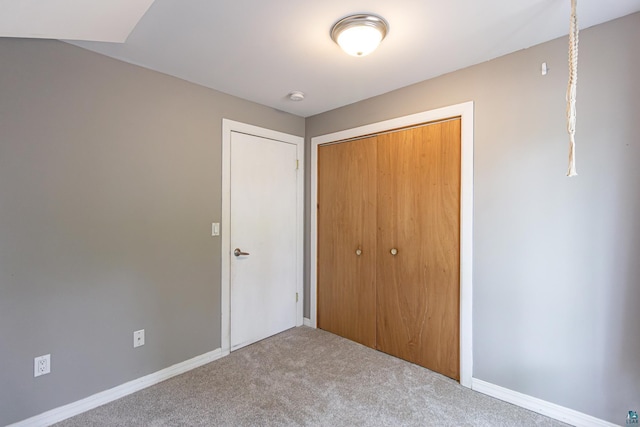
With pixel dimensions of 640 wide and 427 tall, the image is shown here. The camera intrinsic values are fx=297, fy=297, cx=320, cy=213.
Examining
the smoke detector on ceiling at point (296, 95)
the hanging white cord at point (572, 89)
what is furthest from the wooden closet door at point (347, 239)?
the hanging white cord at point (572, 89)

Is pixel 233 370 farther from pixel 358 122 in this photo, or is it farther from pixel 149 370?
pixel 358 122

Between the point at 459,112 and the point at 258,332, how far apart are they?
260 centimetres

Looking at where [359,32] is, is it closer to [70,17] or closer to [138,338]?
[70,17]

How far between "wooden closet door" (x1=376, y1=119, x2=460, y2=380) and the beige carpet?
0.23 m

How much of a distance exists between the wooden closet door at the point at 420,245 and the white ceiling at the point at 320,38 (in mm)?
553

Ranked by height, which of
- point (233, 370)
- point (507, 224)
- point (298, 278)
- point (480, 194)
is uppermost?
point (480, 194)

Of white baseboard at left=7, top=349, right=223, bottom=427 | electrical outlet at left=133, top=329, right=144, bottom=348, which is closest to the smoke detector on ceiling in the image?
electrical outlet at left=133, top=329, right=144, bottom=348

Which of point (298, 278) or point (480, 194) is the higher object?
point (480, 194)

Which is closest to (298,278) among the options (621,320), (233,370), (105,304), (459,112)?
(233,370)

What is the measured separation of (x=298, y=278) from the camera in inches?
130

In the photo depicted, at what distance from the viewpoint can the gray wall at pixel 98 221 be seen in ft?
5.50

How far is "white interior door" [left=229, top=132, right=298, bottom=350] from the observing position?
2723 millimetres

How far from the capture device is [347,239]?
116 inches

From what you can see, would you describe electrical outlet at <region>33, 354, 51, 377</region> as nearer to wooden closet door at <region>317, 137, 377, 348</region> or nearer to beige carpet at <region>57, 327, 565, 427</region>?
beige carpet at <region>57, 327, 565, 427</region>
